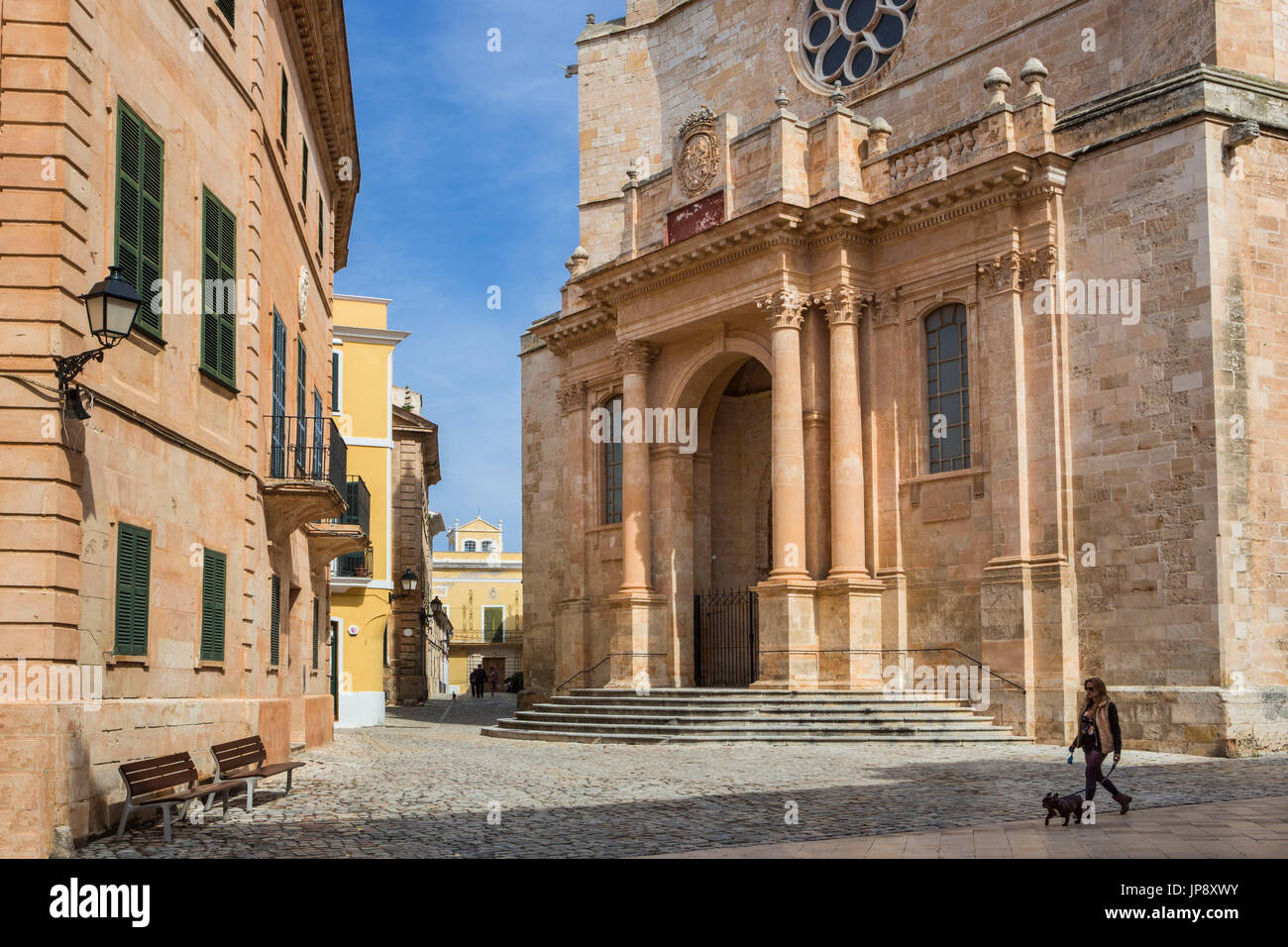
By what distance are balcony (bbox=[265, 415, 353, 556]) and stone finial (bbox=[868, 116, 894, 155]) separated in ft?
37.2

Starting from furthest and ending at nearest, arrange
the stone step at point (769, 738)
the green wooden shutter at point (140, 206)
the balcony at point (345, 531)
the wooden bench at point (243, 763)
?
the balcony at point (345, 531) < the stone step at point (769, 738) < the wooden bench at point (243, 763) < the green wooden shutter at point (140, 206)

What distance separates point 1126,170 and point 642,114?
16.0 meters

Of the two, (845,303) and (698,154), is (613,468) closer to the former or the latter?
(698,154)

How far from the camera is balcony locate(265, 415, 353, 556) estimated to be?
16516 mm

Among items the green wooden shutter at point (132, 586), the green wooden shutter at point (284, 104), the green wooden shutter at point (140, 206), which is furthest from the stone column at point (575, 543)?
the green wooden shutter at point (132, 586)

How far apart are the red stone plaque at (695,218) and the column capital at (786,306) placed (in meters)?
1.95

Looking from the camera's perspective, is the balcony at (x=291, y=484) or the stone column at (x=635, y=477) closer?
the balcony at (x=291, y=484)

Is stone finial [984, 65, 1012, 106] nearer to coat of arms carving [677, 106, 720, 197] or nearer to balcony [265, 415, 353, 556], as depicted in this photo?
coat of arms carving [677, 106, 720, 197]

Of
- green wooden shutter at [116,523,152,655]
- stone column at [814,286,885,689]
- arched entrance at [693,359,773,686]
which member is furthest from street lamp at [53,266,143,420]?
arched entrance at [693,359,773,686]

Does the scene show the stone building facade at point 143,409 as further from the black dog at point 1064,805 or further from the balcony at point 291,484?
the black dog at point 1064,805

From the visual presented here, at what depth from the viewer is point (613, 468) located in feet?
97.9

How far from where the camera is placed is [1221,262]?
1916 centimetres

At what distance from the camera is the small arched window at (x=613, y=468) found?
2969cm

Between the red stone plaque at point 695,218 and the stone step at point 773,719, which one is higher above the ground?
the red stone plaque at point 695,218
